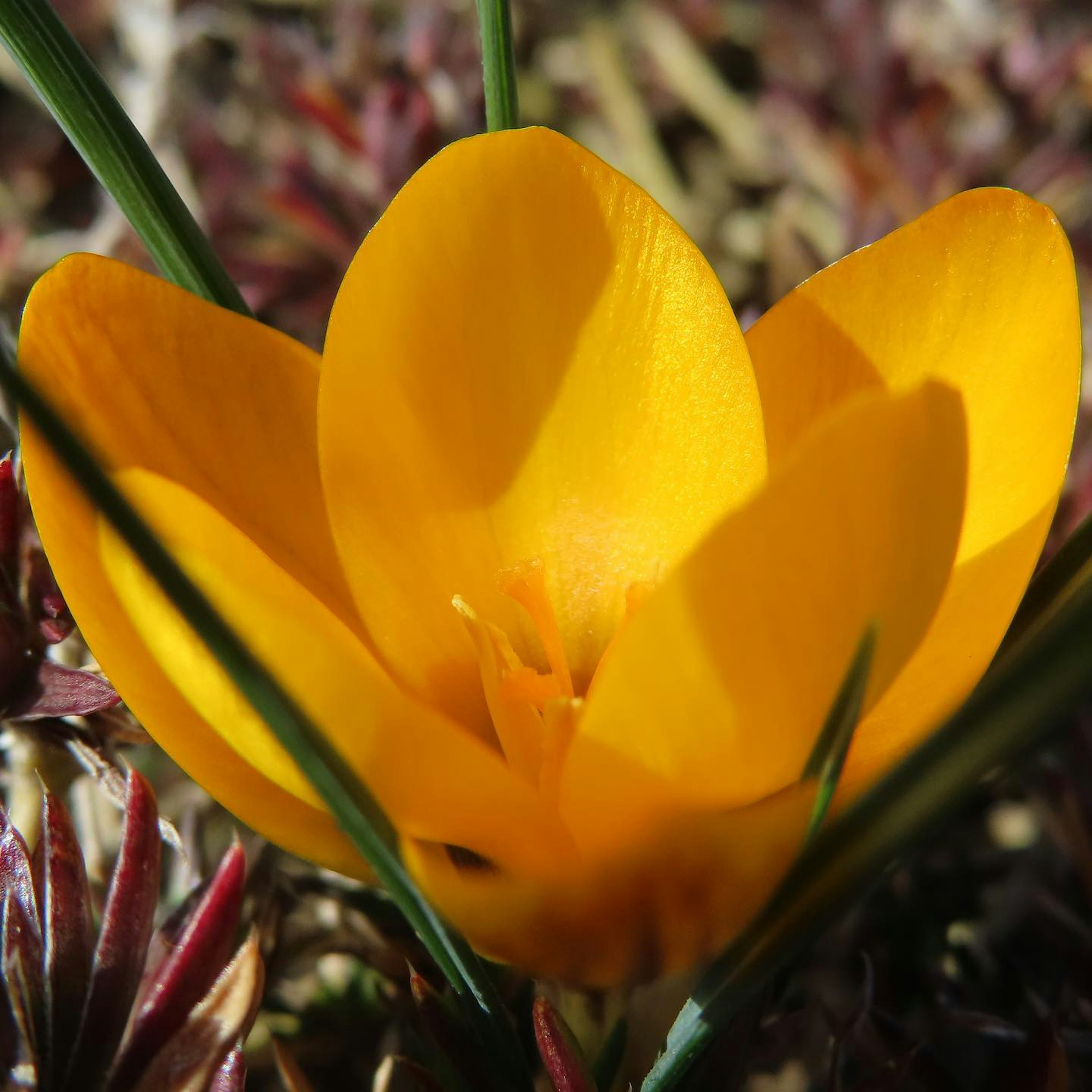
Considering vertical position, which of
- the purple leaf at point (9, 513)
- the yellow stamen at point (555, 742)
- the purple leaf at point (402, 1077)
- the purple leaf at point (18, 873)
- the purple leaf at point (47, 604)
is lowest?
the purple leaf at point (402, 1077)

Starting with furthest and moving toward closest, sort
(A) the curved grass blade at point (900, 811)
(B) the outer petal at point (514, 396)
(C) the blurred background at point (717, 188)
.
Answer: (C) the blurred background at point (717, 188)
(B) the outer petal at point (514, 396)
(A) the curved grass blade at point (900, 811)

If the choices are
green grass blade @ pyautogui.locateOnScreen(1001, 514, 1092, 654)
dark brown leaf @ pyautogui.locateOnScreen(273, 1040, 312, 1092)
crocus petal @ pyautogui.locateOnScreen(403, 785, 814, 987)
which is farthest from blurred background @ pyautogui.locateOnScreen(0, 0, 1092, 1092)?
green grass blade @ pyautogui.locateOnScreen(1001, 514, 1092, 654)

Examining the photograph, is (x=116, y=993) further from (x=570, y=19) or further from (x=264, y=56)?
(x=570, y=19)

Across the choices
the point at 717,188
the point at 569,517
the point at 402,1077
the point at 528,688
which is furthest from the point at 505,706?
the point at 717,188

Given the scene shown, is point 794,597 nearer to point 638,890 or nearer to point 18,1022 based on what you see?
point 638,890

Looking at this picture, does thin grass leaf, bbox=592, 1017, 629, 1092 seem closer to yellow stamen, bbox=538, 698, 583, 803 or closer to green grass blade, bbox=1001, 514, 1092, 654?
yellow stamen, bbox=538, 698, 583, 803

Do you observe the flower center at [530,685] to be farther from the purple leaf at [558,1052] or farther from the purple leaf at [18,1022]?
the purple leaf at [18,1022]

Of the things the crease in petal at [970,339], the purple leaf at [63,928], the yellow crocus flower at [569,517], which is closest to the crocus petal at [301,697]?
the yellow crocus flower at [569,517]
